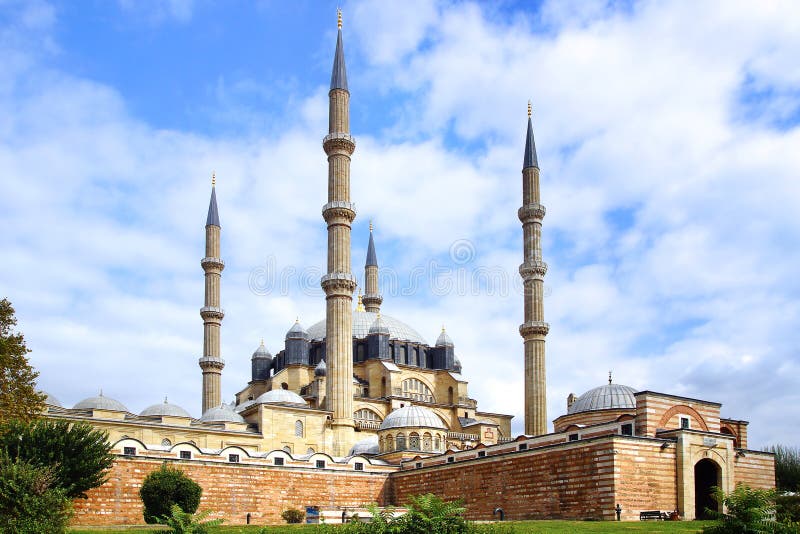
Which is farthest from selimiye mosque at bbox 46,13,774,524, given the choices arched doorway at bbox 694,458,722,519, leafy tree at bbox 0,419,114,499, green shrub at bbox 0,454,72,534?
green shrub at bbox 0,454,72,534

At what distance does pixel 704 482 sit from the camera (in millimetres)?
24812

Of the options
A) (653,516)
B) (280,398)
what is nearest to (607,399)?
(653,516)

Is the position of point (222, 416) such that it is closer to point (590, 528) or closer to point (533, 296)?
point (533, 296)

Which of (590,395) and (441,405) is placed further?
(441,405)

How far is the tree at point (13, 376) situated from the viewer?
71.9 ft

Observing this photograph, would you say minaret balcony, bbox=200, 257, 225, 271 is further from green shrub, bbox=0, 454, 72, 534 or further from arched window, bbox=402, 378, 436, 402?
green shrub, bbox=0, 454, 72, 534

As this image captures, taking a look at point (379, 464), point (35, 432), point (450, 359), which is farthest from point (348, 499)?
point (450, 359)

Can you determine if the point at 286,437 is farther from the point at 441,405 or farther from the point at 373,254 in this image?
the point at 373,254

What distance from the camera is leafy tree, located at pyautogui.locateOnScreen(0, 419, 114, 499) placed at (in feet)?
69.6

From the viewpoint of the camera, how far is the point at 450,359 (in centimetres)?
4850

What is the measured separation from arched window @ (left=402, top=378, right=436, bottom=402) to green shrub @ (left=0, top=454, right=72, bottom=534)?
102ft

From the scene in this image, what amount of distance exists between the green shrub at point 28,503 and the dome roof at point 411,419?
21.7m

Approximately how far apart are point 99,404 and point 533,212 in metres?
21.8

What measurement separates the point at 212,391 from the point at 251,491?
15433mm
